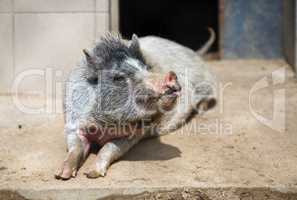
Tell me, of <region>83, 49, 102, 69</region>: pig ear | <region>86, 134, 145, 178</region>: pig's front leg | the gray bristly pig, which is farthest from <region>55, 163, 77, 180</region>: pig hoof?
<region>83, 49, 102, 69</region>: pig ear

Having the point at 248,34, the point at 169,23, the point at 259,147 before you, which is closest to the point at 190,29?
the point at 169,23

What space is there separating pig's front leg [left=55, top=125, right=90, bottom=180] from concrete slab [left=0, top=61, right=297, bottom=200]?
0.06m

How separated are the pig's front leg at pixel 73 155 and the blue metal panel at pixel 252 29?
318 centimetres

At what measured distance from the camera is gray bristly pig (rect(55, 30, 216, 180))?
3832 millimetres

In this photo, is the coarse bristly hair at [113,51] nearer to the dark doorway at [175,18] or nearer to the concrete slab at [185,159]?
the concrete slab at [185,159]

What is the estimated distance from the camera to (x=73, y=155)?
389cm

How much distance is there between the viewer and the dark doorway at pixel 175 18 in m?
8.61

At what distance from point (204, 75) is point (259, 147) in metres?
1.43

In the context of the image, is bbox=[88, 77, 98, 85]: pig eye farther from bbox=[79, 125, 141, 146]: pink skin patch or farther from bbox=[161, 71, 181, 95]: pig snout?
bbox=[161, 71, 181, 95]: pig snout

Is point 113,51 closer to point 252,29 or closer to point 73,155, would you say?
point 73,155

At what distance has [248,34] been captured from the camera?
676cm

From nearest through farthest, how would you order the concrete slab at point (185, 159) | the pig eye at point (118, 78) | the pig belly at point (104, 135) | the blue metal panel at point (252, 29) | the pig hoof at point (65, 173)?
the concrete slab at point (185, 159), the pig hoof at point (65, 173), the pig eye at point (118, 78), the pig belly at point (104, 135), the blue metal panel at point (252, 29)

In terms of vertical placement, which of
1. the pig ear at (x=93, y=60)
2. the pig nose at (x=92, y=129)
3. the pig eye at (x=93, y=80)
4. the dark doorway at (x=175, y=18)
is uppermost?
the dark doorway at (x=175, y=18)

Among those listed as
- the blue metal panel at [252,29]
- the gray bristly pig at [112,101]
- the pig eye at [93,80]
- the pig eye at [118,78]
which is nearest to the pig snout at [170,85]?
the gray bristly pig at [112,101]
